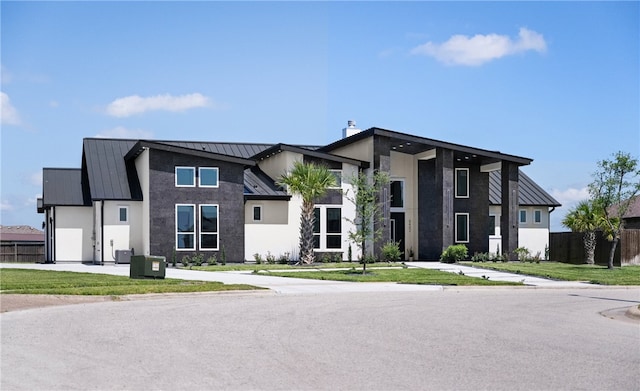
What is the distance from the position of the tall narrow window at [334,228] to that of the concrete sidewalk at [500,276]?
4592 millimetres

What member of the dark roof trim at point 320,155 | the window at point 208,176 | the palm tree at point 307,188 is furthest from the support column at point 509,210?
the window at point 208,176

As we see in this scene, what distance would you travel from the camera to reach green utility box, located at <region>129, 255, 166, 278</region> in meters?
25.5

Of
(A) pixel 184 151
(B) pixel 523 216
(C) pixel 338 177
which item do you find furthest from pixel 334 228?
(B) pixel 523 216

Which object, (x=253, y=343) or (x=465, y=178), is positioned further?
(x=465, y=178)

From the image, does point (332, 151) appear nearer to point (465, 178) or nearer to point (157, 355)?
point (465, 178)

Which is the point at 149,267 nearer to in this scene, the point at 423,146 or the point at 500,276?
the point at 500,276

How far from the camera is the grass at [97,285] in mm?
20141

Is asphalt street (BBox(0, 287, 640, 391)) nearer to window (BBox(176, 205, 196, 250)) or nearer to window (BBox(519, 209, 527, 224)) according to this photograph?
window (BBox(176, 205, 196, 250))

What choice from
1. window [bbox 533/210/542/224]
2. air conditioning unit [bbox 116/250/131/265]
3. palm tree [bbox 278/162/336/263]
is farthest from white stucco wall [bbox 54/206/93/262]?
window [bbox 533/210/542/224]

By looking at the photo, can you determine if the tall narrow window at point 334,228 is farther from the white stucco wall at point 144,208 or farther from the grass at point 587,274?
the white stucco wall at point 144,208

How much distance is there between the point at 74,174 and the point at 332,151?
1449cm

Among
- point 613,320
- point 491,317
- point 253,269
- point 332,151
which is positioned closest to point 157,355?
point 491,317

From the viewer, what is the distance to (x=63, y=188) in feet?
132

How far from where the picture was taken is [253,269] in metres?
32.3
